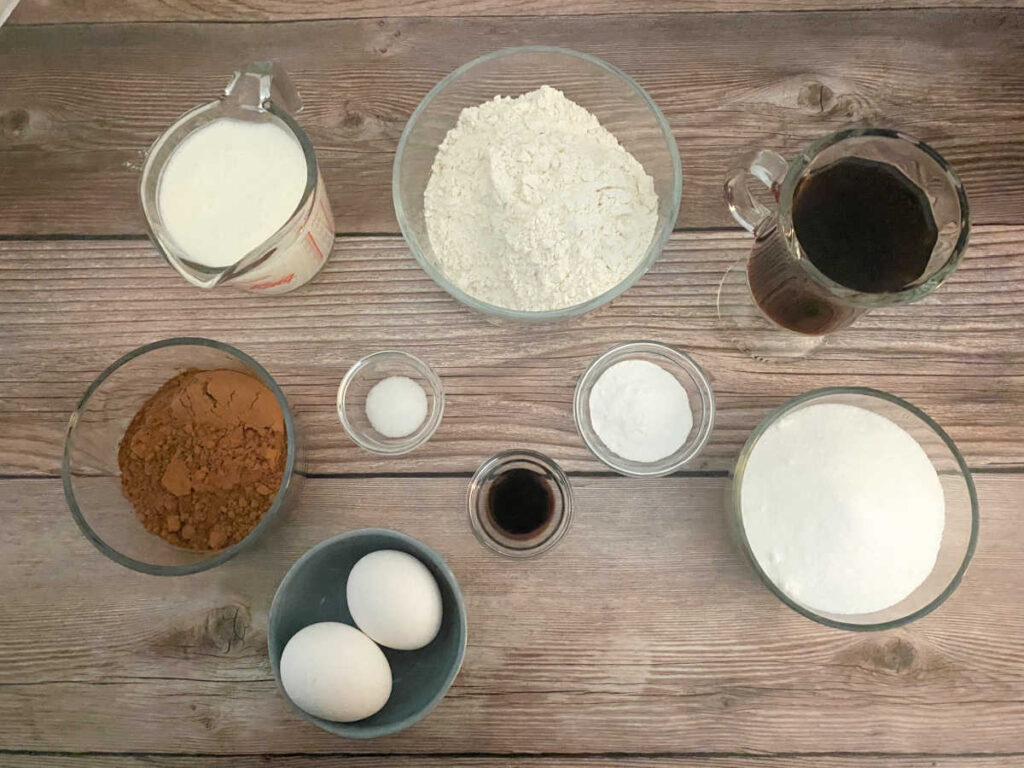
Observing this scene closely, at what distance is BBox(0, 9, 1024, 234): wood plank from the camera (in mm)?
1017

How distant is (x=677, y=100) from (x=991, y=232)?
0.46 metres

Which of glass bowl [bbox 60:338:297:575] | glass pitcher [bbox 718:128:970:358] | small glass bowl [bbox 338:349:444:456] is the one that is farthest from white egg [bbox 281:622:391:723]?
glass pitcher [bbox 718:128:970:358]

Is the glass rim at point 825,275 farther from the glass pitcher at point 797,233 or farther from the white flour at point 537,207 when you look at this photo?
the white flour at point 537,207

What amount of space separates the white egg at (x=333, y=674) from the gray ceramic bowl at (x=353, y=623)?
18 millimetres

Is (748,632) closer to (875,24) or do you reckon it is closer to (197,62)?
(875,24)

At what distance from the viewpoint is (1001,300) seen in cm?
98

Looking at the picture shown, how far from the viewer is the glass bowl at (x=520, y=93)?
0.90m

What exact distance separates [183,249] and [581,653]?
69cm

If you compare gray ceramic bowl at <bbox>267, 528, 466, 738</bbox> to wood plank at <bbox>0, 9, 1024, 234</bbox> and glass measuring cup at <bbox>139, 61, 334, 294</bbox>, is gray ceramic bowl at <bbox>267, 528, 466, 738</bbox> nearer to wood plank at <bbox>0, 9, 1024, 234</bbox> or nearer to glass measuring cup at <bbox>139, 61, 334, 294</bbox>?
glass measuring cup at <bbox>139, 61, 334, 294</bbox>

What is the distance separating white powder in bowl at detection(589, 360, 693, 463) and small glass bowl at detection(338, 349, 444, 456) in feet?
0.69

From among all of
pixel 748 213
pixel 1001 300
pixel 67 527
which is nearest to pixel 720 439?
pixel 748 213

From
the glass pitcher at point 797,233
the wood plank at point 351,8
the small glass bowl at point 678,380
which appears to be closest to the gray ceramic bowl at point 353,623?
the small glass bowl at point 678,380

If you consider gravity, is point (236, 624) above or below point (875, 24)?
below

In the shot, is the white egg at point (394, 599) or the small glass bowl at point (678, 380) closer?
the white egg at point (394, 599)
